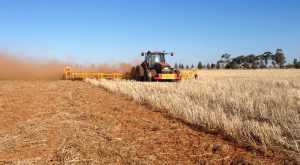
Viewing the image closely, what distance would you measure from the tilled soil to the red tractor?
1459 centimetres

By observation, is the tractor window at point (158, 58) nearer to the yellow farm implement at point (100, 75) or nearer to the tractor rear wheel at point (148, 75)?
the tractor rear wheel at point (148, 75)

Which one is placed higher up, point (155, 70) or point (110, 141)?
point (155, 70)

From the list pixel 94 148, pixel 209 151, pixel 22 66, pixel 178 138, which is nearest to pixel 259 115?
pixel 178 138

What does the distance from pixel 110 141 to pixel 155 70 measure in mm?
18761

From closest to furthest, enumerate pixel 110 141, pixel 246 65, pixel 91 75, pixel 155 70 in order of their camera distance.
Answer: pixel 110 141 → pixel 155 70 → pixel 91 75 → pixel 246 65

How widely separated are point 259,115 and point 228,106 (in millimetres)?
1695

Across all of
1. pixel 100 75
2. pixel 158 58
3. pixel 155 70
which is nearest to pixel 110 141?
pixel 155 70

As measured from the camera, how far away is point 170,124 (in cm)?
844

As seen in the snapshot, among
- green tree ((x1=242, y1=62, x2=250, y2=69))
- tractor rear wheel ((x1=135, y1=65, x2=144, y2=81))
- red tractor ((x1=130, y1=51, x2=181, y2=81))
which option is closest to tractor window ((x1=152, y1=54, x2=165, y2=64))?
red tractor ((x1=130, y1=51, x2=181, y2=81))

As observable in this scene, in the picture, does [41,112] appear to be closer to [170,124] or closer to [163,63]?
[170,124]

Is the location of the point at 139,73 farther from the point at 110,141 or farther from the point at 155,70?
the point at 110,141

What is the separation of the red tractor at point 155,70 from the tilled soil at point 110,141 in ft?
47.9

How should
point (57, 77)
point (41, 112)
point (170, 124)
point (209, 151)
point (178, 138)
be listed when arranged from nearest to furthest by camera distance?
1. point (209, 151)
2. point (178, 138)
3. point (170, 124)
4. point (41, 112)
5. point (57, 77)

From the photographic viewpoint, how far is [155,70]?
2528cm
